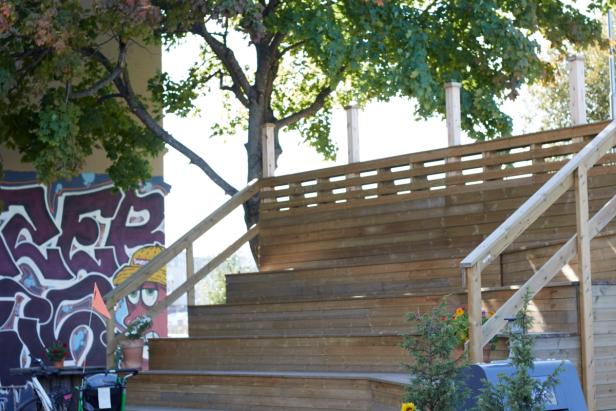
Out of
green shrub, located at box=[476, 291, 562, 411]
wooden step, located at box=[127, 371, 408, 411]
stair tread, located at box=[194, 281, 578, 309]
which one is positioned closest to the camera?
green shrub, located at box=[476, 291, 562, 411]

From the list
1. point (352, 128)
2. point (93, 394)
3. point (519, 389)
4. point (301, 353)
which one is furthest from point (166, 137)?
point (519, 389)

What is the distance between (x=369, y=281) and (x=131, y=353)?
2660mm

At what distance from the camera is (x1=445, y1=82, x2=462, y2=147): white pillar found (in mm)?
12211

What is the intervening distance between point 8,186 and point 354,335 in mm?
6321

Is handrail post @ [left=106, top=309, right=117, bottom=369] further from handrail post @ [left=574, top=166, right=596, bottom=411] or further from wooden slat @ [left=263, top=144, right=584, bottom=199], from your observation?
handrail post @ [left=574, top=166, right=596, bottom=411]

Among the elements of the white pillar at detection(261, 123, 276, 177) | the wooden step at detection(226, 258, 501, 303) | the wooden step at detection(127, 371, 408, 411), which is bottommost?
the wooden step at detection(127, 371, 408, 411)

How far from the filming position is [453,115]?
40.2ft

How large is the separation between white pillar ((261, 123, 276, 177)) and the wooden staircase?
213 mm

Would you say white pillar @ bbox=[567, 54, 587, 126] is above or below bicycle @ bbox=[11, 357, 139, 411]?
above

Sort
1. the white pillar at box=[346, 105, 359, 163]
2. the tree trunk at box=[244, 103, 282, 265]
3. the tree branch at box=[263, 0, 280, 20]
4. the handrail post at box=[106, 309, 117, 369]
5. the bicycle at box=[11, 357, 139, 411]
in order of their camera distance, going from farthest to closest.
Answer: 1. the tree trunk at box=[244, 103, 282, 265]
2. the tree branch at box=[263, 0, 280, 20]
3. the white pillar at box=[346, 105, 359, 163]
4. the handrail post at box=[106, 309, 117, 369]
5. the bicycle at box=[11, 357, 139, 411]

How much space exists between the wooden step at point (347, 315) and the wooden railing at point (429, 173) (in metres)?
1.83

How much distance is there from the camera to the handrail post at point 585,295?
9289mm

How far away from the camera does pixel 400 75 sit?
43.9 feet

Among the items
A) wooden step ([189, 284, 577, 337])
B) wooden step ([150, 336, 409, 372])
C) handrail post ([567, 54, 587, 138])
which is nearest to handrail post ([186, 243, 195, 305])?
wooden step ([189, 284, 577, 337])
